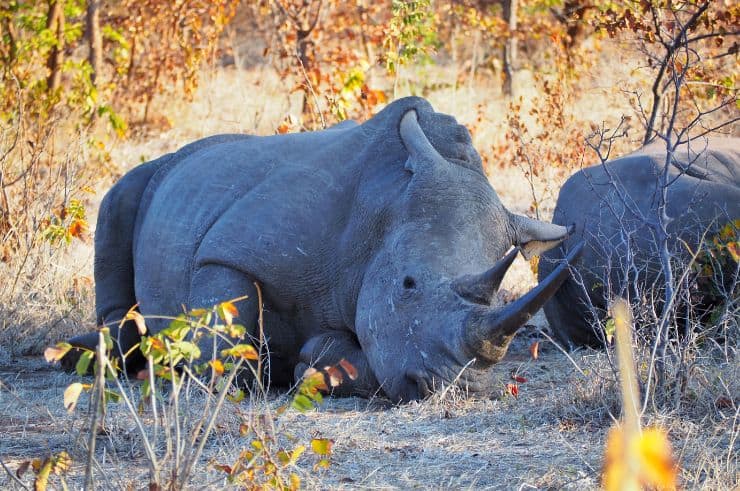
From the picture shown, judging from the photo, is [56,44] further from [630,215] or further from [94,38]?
[630,215]

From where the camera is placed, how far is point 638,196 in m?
5.99

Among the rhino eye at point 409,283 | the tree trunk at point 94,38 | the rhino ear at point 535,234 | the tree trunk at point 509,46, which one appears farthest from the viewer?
the tree trunk at point 509,46

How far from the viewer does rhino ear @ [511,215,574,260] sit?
16.9 ft

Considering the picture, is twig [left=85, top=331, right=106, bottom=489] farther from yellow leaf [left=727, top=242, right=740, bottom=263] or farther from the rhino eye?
yellow leaf [left=727, top=242, right=740, bottom=263]

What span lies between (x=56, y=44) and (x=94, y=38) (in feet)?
2.36

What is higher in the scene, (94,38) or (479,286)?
(94,38)

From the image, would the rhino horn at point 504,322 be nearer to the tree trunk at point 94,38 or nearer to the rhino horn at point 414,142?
the rhino horn at point 414,142

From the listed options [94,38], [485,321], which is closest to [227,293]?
[485,321]

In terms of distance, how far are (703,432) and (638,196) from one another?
2205 millimetres

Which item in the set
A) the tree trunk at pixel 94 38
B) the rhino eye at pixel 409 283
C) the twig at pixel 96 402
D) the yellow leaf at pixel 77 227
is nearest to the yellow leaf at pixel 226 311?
the twig at pixel 96 402

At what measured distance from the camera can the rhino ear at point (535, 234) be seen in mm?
5156

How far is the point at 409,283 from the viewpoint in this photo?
455cm

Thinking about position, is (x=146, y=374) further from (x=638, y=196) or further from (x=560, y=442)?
(x=638, y=196)

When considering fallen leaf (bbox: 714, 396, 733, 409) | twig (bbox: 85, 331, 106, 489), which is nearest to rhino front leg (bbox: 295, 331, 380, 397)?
fallen leaf (bbox: 714, 396, 733, 409)
